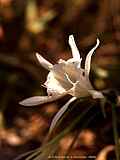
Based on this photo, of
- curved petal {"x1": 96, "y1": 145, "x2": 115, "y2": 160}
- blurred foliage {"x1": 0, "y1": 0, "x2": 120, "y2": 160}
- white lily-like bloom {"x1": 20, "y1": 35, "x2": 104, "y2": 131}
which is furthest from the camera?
blurred foliage {"x1": 0, "y1": 0, "x2": 120, "y2": 160}

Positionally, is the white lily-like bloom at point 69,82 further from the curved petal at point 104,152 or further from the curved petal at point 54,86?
the curved petal at point 104,152

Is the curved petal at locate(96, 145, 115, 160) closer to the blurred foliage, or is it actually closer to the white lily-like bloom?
the blurred foliage

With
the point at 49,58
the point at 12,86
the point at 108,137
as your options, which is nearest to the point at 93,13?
the point at 49,58

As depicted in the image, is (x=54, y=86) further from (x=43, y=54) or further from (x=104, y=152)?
(x=43, y=54)

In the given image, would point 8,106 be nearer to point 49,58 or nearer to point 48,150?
point 49,58

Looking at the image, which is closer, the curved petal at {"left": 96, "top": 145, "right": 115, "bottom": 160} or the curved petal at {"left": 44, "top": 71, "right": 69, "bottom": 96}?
the curved petal at {"left": 44, "top": 71, "right": 69, "bottom": 96}

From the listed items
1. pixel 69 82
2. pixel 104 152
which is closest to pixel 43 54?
pixel 104 152

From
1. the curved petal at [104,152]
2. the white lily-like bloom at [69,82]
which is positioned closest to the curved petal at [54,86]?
the white lily-like bloom at [69,82]

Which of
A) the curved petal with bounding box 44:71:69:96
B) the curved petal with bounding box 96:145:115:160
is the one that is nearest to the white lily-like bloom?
the curved petal with bounding box 44:71:69:96
